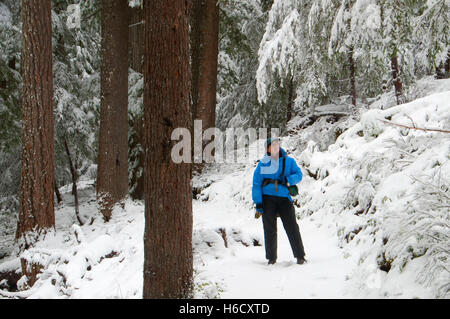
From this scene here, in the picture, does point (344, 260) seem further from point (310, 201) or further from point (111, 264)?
point (111, 264)

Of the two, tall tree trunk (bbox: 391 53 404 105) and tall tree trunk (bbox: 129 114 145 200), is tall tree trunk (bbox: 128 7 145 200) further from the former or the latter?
tall tree trunk (bbox: 391 53 404 105)

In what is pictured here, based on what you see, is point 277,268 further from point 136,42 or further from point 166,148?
point 136,42

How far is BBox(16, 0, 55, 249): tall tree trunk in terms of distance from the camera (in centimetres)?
720

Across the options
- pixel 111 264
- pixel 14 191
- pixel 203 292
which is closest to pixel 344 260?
pixel 203 292

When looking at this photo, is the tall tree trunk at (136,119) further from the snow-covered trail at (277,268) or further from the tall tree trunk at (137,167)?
the snow-covered trail at (277,268)

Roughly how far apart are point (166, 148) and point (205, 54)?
8.18 m

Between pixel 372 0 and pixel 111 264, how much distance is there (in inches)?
270

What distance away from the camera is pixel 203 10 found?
436 inches

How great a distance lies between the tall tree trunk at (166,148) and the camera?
3565 millimetres

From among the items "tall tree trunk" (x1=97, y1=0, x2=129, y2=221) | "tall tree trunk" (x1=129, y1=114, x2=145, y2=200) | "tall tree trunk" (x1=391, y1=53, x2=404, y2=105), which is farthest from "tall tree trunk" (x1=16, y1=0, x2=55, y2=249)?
"tall tree trunk" (x1=391, y1=53, x2=404, y2=105)

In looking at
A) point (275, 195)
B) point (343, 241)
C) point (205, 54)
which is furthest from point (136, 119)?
point (343, 241)

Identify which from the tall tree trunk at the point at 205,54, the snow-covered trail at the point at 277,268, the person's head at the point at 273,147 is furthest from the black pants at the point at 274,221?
the tall tree trunk at the point at 205,54

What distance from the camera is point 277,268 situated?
4.91 meters

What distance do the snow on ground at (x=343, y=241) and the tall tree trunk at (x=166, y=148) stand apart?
0.50m
